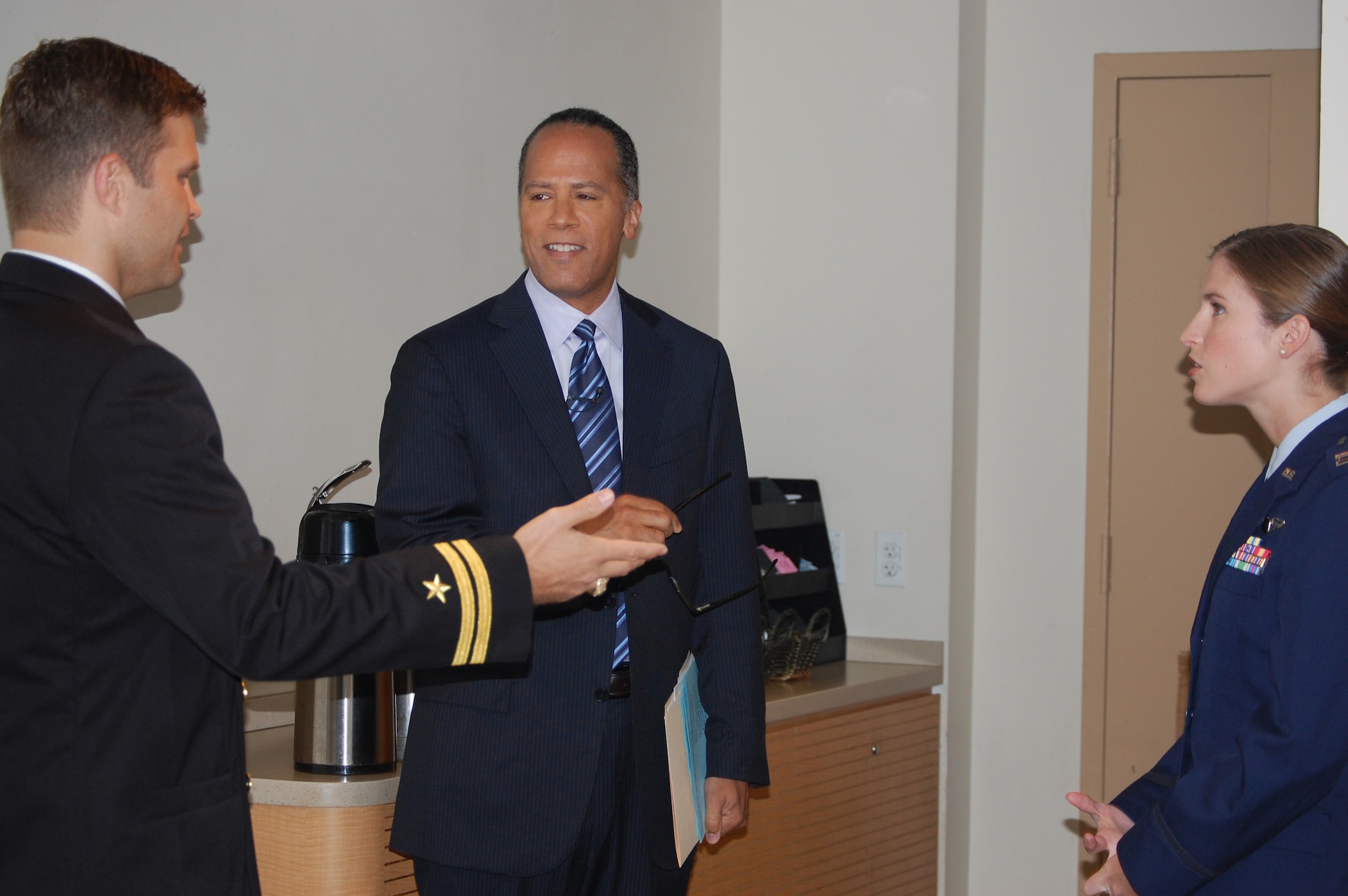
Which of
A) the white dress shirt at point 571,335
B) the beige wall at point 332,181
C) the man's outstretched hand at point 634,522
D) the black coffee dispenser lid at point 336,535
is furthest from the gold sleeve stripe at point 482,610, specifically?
the beige wall at point 332,181

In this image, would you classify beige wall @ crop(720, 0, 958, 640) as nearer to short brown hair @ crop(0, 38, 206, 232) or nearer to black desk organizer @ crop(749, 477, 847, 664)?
black desk organizer @ crop(749, 477, 847, 664)

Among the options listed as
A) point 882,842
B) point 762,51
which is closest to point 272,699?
point 882,842

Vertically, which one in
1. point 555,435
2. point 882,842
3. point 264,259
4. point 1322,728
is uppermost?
point 264,259

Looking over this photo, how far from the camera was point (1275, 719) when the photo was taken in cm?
145

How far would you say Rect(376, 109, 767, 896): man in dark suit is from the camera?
5.38ft

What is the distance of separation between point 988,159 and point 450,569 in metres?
2.53

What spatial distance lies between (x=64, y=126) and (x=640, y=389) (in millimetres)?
926

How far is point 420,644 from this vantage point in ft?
3.86

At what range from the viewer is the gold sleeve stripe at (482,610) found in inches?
47.4

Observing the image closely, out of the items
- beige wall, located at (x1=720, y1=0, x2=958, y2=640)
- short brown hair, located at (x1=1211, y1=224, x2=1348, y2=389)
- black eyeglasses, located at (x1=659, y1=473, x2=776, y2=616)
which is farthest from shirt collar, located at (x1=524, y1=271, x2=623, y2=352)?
beige wall, located at (x1=720, y1=0, x2=958, y2=640)

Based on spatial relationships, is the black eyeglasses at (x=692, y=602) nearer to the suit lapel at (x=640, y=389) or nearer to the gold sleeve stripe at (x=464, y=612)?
the suit lapel at (x=640, y=389)

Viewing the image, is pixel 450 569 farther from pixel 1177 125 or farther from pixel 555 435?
pixel 1177 125

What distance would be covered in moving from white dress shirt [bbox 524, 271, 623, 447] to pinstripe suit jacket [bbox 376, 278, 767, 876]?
2cm

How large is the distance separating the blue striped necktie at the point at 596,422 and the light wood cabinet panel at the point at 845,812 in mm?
947
